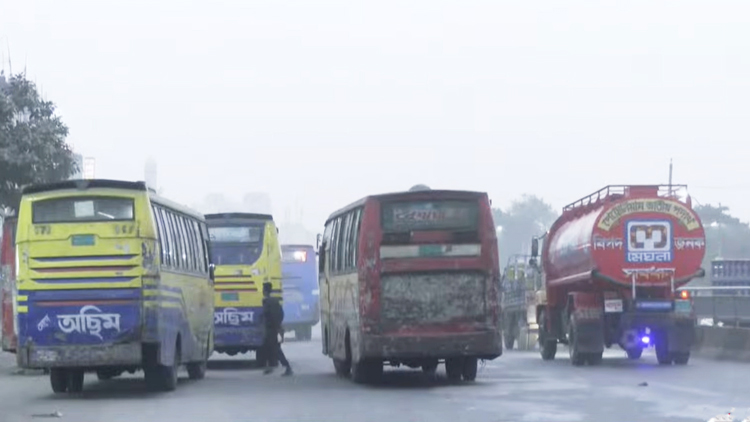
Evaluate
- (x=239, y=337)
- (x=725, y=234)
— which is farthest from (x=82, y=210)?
(x=725, y=234)

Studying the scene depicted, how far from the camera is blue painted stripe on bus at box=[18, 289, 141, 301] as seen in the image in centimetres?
2192

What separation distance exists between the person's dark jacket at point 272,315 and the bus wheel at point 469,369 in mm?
5167

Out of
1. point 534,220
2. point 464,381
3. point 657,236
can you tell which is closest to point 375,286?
point 464,381

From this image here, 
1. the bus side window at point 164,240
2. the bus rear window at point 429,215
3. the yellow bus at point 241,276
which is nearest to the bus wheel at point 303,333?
the yellow bus at point 241,276

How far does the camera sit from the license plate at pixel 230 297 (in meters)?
35.2

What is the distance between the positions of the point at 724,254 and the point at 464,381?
3262 inches

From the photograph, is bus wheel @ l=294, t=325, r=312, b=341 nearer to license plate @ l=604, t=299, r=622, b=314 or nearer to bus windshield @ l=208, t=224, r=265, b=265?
bus windshield @ l=208, t=224, r=265, b=265

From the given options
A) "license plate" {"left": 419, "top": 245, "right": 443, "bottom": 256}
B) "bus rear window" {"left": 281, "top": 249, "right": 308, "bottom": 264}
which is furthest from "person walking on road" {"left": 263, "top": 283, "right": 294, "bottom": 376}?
"bus rear window" {"left": 281, "top": 249, "right": 308, "bottom": 264}

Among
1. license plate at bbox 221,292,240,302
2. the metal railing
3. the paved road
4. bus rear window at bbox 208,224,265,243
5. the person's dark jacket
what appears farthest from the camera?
the metal railing

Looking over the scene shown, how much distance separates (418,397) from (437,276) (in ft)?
9.55

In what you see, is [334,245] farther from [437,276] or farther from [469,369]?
[437,276]

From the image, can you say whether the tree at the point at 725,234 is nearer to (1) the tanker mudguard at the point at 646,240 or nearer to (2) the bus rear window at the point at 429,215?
(1) the tanker mudguard at the point at 646,240

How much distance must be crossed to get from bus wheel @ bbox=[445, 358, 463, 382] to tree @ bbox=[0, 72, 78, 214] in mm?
12572

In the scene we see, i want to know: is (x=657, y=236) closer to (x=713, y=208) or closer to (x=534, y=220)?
(x=713, y=208)
